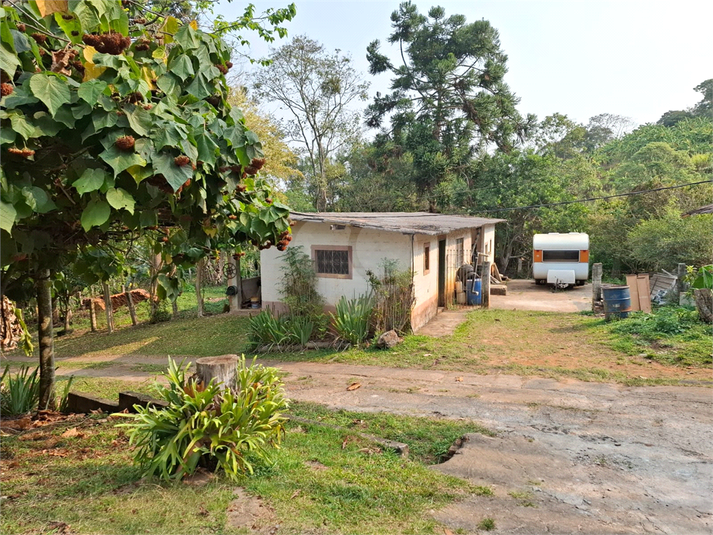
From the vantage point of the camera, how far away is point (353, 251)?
43.5 ft

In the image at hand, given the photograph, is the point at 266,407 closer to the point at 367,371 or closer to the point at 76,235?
the point at 76,235

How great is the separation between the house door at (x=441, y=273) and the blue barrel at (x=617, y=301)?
5.09 meters

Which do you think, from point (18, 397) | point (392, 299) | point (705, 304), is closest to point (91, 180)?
point (18, 397)

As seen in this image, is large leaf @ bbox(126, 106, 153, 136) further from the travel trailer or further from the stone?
the travel trailer

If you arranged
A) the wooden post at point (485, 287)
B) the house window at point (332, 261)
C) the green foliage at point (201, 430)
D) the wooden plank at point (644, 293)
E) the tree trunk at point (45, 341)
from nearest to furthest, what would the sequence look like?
the green foliage at point (201, 430), the tree trunk at point (45, 341), the house window at point (332, 261), the wooden plank at point (644, 293), the wooden post at point (485, 287)

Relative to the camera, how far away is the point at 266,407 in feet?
15.0

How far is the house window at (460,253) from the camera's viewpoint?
59.4ft

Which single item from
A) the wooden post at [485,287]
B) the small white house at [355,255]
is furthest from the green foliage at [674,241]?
the small white house at [355,255]

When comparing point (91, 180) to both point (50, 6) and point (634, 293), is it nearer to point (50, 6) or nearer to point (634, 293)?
point (50, 6)

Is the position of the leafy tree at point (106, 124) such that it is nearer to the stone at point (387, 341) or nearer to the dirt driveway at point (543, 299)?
the stone at point (387, 341)

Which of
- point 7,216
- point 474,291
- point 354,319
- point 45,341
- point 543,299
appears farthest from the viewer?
point 543,299

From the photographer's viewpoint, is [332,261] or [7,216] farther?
[332,261]

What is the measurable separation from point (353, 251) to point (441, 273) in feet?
14.6

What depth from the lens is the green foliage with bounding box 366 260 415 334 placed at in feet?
40.9
